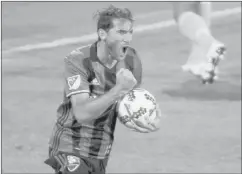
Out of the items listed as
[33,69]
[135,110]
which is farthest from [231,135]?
[135,110]

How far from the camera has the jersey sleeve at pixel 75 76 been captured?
465cm

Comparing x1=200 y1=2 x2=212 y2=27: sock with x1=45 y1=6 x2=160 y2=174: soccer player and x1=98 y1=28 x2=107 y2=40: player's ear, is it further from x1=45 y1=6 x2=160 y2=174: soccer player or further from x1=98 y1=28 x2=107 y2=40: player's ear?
x1=98 y1=28 x2=107 y2=40: player's ear

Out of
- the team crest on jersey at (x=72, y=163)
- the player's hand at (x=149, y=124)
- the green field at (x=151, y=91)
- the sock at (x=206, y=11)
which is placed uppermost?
the player's hand at (x=149, y=124)

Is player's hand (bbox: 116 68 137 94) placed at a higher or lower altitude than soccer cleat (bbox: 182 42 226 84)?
higher

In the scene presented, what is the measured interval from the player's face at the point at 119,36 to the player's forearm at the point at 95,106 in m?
0.33

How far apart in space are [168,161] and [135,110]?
365 cm

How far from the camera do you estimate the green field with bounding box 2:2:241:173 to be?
28.1ft

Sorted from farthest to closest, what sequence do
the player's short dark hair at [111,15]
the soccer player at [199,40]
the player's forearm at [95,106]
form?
the soccer player at [199,40] < the player's short dark hair at [111,15] < the player's forearm at [95,106]

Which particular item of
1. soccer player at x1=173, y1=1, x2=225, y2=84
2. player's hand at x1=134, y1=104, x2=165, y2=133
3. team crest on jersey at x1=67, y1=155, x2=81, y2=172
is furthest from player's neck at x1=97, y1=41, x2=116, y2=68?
soccer player at x1=173, y1=1, x2=225, y2=84

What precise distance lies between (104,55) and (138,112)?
0.45 meters

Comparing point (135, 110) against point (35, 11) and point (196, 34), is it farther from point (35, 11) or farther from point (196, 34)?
point (35, 11)

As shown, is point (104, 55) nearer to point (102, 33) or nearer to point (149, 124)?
point (102, 33)

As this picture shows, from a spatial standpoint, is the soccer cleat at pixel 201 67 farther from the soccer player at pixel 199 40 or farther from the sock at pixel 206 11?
the sock at pixel 206 11

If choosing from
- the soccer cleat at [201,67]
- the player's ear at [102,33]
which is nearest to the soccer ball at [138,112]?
the player's ear at [102,33]
